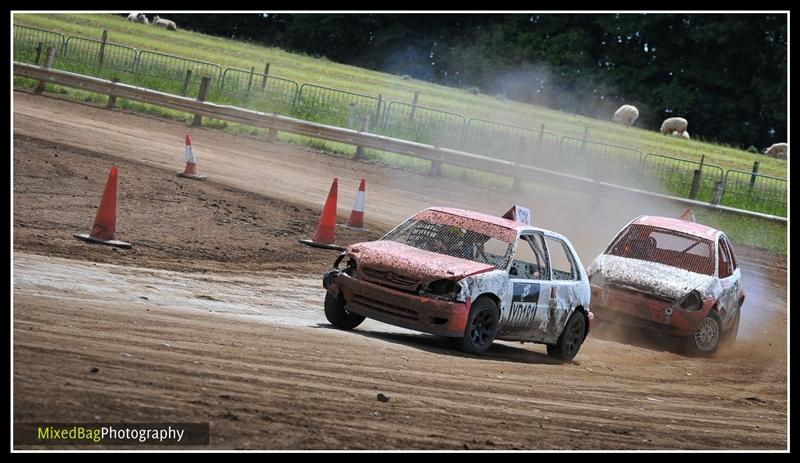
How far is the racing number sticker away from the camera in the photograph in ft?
42.0

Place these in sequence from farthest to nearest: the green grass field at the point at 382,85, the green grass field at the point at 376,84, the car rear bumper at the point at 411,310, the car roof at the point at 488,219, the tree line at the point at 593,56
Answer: the tree line at the point at 593,56 → the green grass field at the point at 382,85 → the green grass field at the point at 376,84 → the car roof at the point at 488,219 → the car rear bumper at the point at 411,310

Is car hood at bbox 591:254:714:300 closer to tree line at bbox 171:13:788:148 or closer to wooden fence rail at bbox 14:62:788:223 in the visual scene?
wooden fence rail at bbox 14:62:788:223

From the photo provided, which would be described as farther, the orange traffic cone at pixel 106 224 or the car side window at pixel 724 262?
the car side window at pixel 724 262

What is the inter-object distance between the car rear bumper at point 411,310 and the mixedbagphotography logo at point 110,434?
4724 mm

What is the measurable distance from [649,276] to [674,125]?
148 ft

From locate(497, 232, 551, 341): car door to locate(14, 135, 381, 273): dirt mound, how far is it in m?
3.88

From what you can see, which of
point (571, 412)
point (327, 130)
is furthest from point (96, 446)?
point (327, 130)

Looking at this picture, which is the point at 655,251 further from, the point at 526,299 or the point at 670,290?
the point at 526,299

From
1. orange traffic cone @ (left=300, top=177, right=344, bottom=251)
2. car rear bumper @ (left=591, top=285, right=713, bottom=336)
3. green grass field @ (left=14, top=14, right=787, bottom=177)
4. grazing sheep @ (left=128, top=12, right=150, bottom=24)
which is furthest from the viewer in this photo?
grazing sheep @ (left=128, top=12, right=150, bottom=24)

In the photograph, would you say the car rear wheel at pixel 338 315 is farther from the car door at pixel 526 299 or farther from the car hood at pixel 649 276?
the car hood at pixel 649 276

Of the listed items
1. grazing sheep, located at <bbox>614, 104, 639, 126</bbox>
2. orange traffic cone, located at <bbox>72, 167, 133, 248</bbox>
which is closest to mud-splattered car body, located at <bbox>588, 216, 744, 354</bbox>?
orange traffic cone, located at <bbox>72, 167, 133, 248</bbox>

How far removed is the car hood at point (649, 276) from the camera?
15727mm

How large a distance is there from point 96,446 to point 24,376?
1.12m

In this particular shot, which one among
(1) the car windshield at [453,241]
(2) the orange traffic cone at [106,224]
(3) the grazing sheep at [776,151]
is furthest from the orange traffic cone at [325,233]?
(3) the grazing sheep at [776,151]
